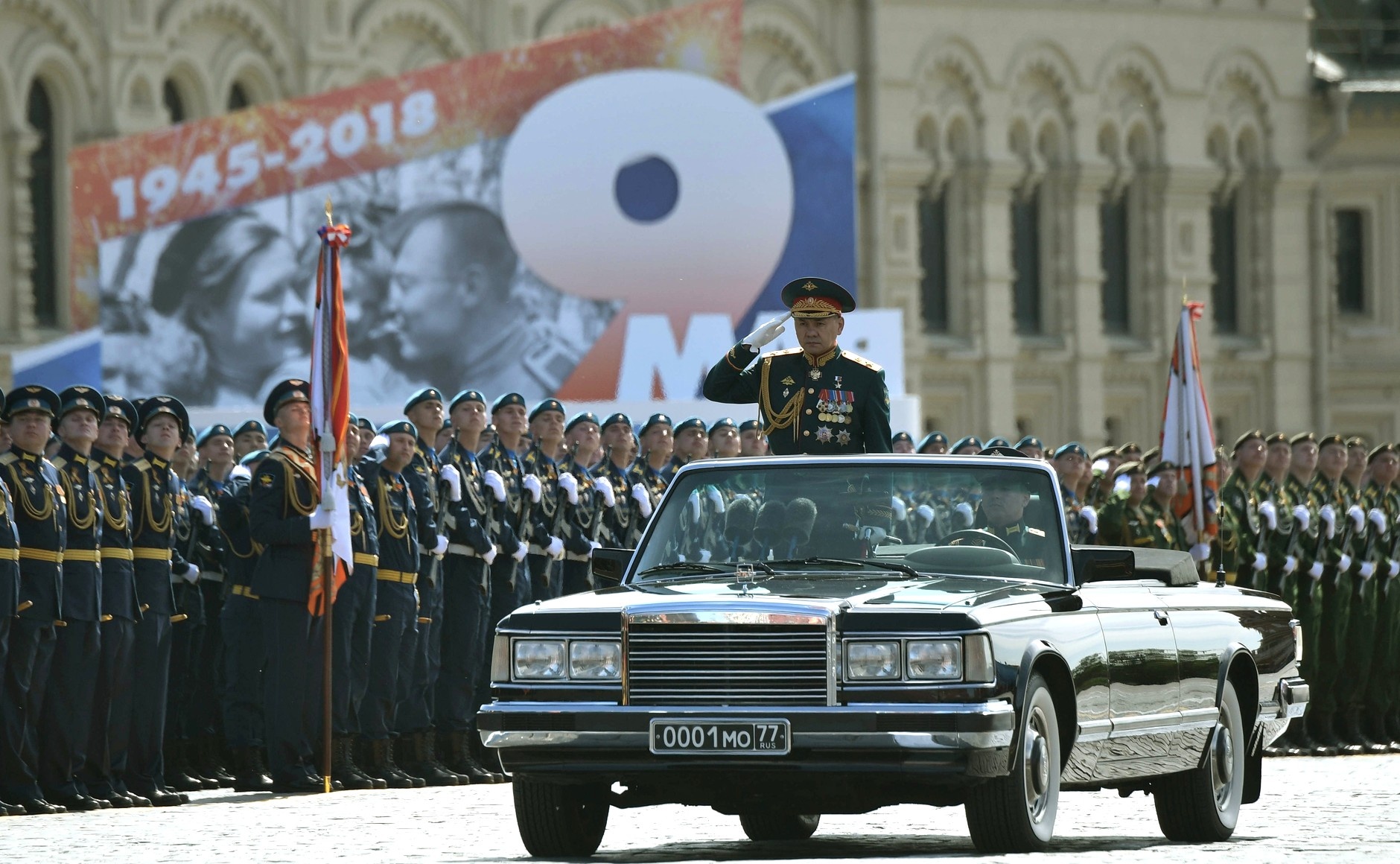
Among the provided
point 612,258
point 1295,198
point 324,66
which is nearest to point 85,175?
point 612,258

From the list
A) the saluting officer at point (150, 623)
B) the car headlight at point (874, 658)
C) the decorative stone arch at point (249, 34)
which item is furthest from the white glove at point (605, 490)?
the decorative stone arch at point (249, 34)

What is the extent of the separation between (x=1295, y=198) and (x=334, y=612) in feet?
118

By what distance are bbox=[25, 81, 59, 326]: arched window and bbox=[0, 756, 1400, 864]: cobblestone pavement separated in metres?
21.8

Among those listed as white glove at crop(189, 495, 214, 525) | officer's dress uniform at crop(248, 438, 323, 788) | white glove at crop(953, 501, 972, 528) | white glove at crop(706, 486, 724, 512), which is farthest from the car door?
white glove at crop(189, 495, 214, 525)

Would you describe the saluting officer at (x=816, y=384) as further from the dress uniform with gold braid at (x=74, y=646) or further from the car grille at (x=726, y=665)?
the dress uniform with gold braid at (x=74, y=646)

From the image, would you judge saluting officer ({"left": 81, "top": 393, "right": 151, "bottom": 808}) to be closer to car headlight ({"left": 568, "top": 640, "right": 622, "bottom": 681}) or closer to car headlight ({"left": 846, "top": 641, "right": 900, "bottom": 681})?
car headlight ({"left": 568, "top": 640, "right": 622, "bottom": 681})

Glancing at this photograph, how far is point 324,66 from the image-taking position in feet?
125

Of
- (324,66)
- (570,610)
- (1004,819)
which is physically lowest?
(1004,819)

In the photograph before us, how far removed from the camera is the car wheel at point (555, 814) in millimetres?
10688

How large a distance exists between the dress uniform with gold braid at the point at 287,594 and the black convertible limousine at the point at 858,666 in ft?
13.0

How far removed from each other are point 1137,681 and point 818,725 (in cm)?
185

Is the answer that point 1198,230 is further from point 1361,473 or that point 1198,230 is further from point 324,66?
point 1361,473

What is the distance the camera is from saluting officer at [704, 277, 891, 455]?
41.4 feet

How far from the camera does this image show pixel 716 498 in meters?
11.3
